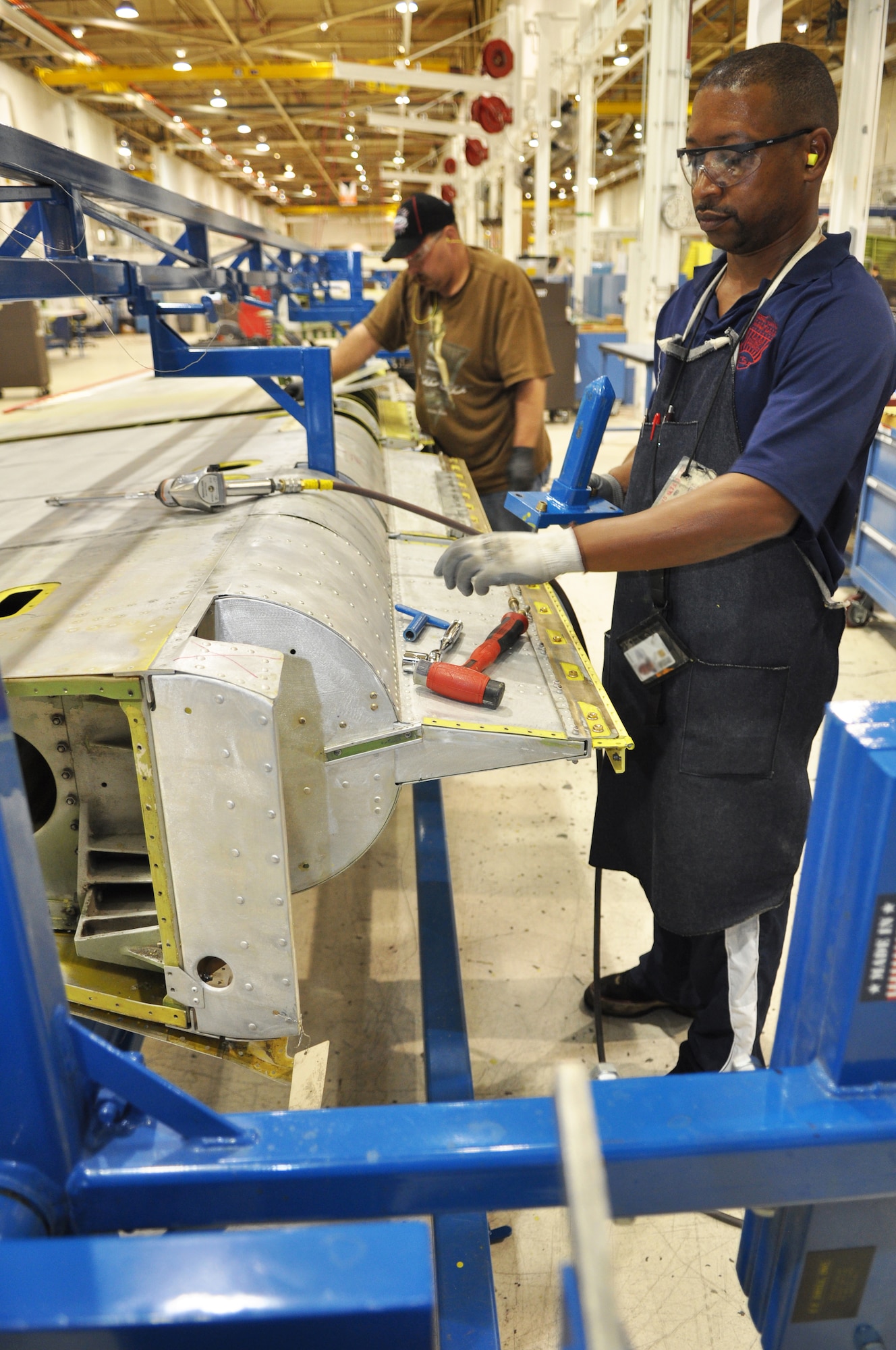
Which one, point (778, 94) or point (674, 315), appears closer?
point (778, 94)

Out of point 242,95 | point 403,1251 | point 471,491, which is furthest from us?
point 242,95

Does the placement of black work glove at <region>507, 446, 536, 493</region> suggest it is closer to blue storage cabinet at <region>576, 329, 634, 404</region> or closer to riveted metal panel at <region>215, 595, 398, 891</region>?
riveted metal panel at <region>215, 595, 398, 891</region>

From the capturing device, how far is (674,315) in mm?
1759

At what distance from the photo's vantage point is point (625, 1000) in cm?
237

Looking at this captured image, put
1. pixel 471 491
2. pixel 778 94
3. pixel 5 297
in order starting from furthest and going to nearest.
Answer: pixel 471 491 → pixel 5 297 → pixel 778 94

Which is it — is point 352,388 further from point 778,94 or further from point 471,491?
point 778,94

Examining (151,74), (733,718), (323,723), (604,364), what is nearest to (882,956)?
(733,718)

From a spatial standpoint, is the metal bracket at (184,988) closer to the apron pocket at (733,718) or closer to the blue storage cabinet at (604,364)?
the apron pocket at (733,718)

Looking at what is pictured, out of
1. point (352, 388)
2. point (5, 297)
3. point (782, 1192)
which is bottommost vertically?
point (782, 1192)

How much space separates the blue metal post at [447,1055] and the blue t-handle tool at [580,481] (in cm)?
101

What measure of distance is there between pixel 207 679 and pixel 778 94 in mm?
1214

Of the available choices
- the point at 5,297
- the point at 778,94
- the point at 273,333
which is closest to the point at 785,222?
the point at 778,94

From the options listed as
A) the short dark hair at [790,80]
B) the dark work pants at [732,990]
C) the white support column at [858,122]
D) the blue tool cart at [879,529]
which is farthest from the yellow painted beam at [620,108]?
the dark work pants at [732,990]

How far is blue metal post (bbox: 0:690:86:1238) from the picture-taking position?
0.77 meters
